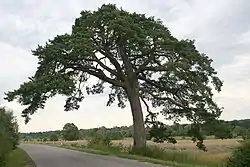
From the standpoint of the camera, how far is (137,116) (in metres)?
39.2

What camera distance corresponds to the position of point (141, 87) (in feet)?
136

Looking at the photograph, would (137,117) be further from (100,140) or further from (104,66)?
(100,140)

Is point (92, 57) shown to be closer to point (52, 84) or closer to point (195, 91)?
point (52, 84)

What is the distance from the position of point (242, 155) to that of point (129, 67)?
22279 millimetres

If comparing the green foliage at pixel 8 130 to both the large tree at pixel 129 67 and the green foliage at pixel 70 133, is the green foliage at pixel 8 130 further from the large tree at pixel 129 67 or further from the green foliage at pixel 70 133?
the green foliage at pixel 70 133

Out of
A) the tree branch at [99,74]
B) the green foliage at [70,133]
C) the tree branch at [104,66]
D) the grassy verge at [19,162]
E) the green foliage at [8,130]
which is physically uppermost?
the green foliage at [70,133]

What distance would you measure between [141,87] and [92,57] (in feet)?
21.2

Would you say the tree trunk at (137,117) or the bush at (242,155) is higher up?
the tree trunk at (137,117)

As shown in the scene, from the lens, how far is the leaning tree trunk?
38750 millimetres

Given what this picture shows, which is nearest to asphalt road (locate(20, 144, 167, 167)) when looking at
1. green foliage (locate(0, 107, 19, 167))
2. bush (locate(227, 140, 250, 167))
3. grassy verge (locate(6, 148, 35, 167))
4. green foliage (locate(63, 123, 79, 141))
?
Result: grassy verge (locate(6, 148, 35, 167))

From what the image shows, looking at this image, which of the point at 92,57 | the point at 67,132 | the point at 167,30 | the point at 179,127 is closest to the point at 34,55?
the point at 92,57

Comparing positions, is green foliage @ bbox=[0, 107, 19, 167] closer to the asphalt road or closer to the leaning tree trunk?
the asphalt road

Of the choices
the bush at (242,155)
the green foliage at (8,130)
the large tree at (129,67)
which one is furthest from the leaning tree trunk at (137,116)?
the bush at (242,155)

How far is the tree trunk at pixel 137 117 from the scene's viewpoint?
38.8 m
